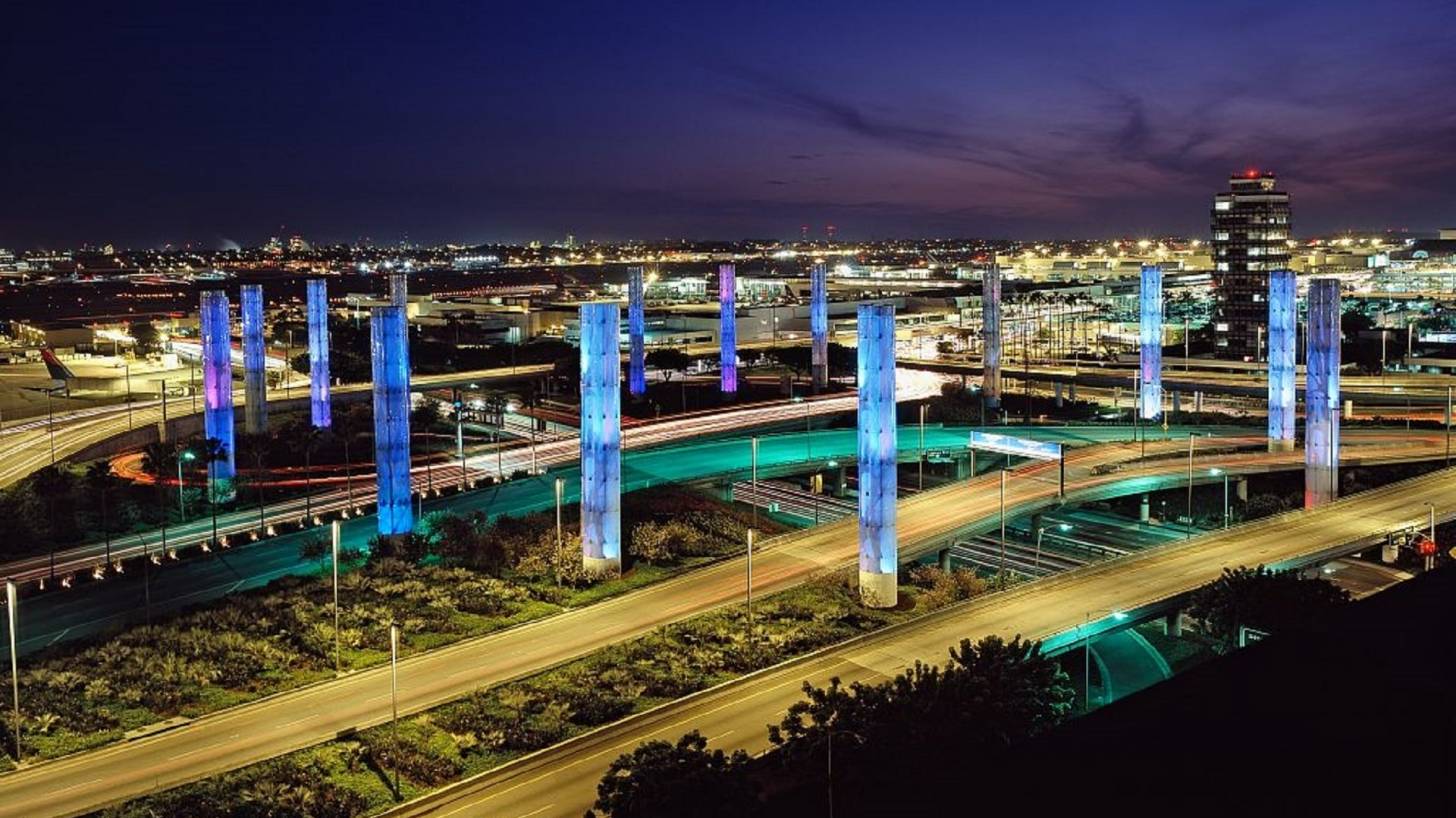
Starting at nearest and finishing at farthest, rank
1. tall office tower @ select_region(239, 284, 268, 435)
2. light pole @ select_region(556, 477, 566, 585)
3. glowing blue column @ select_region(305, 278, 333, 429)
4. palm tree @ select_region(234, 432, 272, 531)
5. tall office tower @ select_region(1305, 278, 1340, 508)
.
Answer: light pole @ select_region(556, 477, 566, 585) → tall office tower @ select_region(1305, 278, 1340, 508) → palm tree @ select_region(234, 432, 272, 531) → tall office tower @ select_region(239, 284, 268, 435) → glowing blue column @ select_region(305, 278, 333, 429)

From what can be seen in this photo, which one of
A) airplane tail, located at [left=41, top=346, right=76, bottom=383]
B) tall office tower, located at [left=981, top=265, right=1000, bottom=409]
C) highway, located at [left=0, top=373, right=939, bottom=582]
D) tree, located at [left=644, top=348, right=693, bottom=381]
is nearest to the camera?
highway, located at [left=0, top=373, right=939, bottom=582]

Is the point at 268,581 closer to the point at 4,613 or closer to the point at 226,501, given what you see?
the point at 4,613

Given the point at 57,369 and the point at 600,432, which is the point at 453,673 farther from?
the point at 57,369

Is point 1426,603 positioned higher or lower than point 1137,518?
higher

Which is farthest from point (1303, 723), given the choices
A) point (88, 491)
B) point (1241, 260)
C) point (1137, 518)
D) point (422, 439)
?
point (1241, 260)

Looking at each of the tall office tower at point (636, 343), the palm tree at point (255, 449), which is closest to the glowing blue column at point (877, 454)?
the palm tree at point (255, 449)

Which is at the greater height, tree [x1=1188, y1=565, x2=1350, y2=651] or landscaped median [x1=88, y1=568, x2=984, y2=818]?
tree [x1=1188, y1=565, x2=1350, y2=651]

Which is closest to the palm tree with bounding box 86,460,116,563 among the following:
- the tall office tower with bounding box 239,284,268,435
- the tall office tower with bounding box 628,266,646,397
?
the tall office tower with bounding box 239,284,268,435

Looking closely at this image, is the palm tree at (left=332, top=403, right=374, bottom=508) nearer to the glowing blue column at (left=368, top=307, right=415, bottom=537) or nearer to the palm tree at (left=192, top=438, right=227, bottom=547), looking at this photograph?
the palm tree at (left=192, top=438, right=227, bottom=547)
